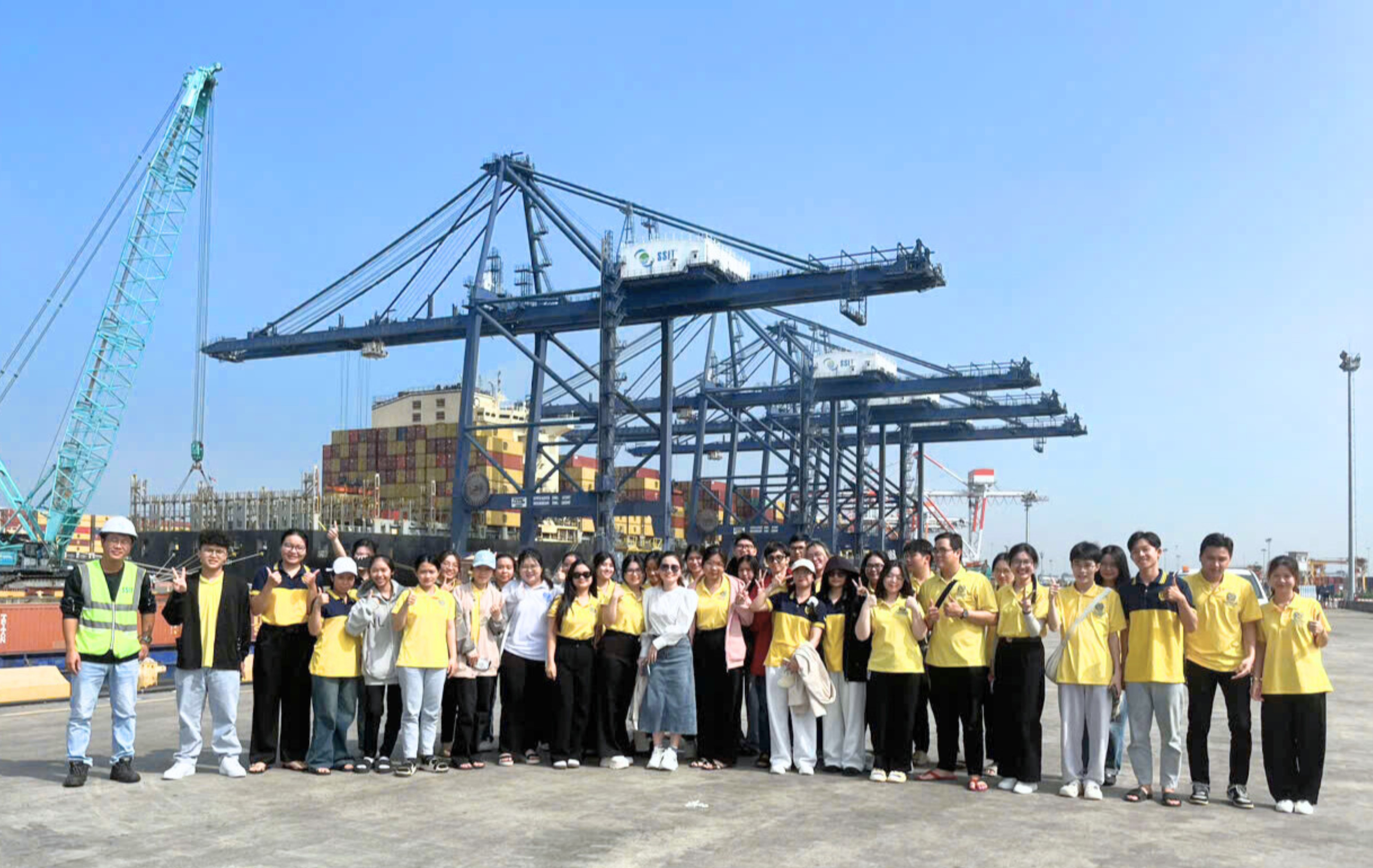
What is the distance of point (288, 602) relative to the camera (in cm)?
712

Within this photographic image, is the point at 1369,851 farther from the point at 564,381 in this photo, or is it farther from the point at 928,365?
the point at 928,365

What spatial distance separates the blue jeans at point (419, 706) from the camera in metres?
7.02

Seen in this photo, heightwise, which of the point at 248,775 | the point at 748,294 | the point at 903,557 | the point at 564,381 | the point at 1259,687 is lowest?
the point at 248,775

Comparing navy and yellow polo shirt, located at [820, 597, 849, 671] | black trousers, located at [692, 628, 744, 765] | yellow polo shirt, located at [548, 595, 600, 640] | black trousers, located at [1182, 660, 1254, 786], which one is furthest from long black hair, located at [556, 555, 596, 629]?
black trousers, located at [1182, 660, 1254, 786]

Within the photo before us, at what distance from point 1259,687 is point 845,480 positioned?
169ft

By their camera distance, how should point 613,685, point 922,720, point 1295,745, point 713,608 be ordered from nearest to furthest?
point 1295,745, point 613,685, point 713,608, point 922,720

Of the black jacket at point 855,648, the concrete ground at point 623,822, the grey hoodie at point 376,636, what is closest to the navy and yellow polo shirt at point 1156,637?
the concrete ground at point 623,822

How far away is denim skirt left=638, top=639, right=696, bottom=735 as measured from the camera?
23.9 ft

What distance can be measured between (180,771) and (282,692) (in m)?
0.74

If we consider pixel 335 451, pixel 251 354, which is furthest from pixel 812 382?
pixel 335 451

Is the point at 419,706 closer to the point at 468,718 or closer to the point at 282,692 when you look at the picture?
the point at 468,718

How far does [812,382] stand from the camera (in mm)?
46750

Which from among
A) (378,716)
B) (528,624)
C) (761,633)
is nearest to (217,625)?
(378,716)

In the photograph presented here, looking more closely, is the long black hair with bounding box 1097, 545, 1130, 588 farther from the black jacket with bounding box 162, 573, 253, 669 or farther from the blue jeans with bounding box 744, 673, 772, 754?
the black jacket with bounding box 162, 573, 253, 669
